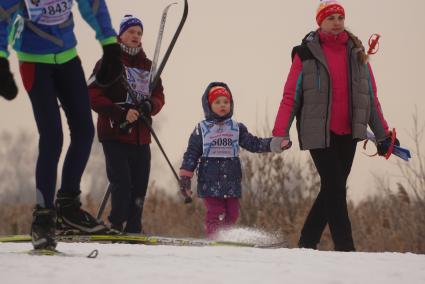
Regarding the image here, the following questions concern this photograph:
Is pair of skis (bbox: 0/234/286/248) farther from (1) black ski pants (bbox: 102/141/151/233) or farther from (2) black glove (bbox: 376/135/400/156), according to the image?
(2) black glove (bbox: 376/135/400/156)

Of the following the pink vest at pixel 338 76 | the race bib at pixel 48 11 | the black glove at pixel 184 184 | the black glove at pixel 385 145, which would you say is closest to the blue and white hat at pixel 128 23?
the black glove at pixel 184 184

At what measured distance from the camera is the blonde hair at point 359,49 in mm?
5750

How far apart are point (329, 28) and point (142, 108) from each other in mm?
1695

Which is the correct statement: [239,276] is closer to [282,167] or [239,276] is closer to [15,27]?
[15,27]

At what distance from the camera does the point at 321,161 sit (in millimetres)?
5594

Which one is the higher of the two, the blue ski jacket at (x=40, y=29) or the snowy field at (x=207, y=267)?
the blue ski jacket at (x=40, y=29)

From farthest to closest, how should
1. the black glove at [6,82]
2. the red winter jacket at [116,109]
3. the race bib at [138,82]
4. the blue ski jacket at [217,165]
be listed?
the blue ski jacket at [217,165], the race bib at [138,82], the red winter jacket at [116,109], the black glove at [6,82]

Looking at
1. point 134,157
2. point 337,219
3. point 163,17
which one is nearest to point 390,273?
point 337,219

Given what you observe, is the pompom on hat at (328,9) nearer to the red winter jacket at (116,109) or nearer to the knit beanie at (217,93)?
the red winter jacket at (116,109)

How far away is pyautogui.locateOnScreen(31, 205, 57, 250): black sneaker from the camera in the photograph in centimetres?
412

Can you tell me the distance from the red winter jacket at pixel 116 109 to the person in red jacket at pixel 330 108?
4.20 ft

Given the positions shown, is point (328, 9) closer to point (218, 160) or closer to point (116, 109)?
point (116, 109)

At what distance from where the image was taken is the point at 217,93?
24.1 feet

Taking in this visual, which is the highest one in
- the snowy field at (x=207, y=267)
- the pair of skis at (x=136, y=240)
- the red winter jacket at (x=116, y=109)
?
the red winter jacket at (x=116, y=109)
